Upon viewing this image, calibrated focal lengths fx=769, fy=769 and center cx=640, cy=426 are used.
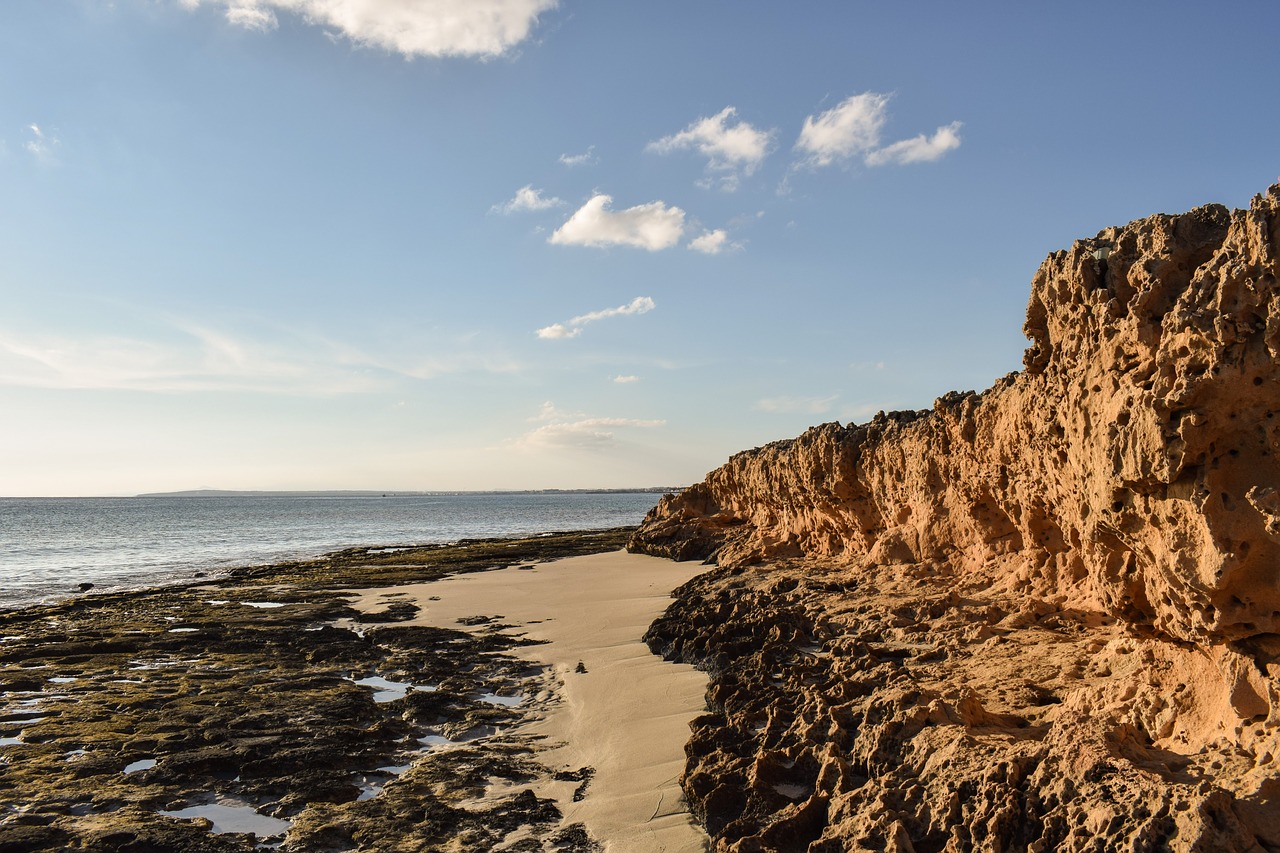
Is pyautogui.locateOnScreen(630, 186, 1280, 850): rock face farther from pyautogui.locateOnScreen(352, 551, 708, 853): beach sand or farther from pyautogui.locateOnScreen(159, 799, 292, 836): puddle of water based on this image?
pyautogui.locateOnScreen(159, 799, 292, 836): puddle of water

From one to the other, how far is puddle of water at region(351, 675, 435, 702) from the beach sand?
2320 millimetres

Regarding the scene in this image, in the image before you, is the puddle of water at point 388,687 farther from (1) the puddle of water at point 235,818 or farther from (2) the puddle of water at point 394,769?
(1) the puddle of water at point 235,818

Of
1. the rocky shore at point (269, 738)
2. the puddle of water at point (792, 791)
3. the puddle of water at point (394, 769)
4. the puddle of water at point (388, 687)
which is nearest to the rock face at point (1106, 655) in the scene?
the puddle of water at point (792, 791)

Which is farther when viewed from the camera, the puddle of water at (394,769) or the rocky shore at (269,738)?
the puddle of water at (394,769)

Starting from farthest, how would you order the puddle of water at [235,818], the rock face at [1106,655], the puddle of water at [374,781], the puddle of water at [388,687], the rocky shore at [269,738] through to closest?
1. the puddle of water at [388,687]
2. the puddle of water at [374,781]
3. the puddle of water at [235,818]
4. the rocky shore at [269,738]
5. the rock face at [1106,655]

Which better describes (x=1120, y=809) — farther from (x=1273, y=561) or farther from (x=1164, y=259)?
(x=1164, y=259)

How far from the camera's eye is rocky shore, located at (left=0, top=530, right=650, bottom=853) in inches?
295

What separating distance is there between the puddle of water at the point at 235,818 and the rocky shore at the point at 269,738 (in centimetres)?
2

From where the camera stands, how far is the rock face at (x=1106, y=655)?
505 cm

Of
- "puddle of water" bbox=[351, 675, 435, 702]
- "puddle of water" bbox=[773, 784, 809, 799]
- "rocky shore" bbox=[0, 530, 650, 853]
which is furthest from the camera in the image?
"puddle of water" bbox=[351, 675, 435, 702]

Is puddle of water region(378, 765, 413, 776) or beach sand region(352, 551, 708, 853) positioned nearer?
beach sand region(352, 551, 708, 853)

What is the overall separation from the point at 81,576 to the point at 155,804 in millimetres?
29821

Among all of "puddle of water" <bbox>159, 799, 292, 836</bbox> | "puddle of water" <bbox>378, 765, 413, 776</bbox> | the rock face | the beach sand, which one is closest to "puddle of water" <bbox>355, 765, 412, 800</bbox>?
"puddle of water" <bbox>378, 765, 413, 776</bbox>

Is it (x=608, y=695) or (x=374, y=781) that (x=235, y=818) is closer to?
(x=374, y=781)
